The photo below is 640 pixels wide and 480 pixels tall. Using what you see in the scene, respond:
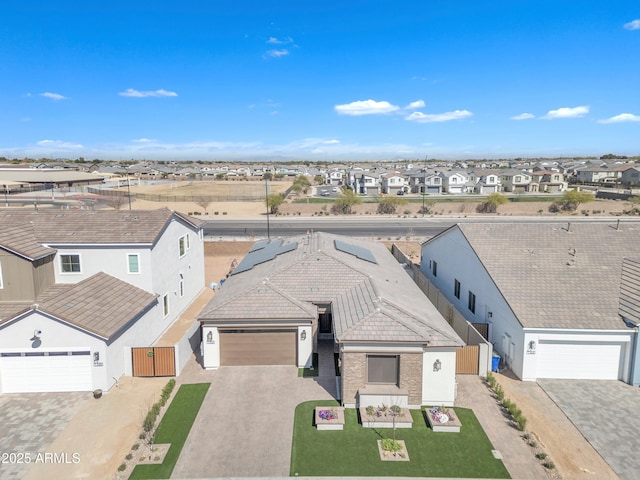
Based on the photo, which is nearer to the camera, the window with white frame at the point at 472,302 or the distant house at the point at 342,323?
the distant house at the point at 342,323

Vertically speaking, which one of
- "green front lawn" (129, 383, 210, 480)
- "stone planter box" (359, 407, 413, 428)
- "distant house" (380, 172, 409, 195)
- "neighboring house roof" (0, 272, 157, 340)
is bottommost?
"green front lawn" (129, 383, 210, 480)

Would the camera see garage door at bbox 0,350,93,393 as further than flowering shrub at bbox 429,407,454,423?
Yes

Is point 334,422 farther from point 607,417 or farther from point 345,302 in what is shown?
point 607,417

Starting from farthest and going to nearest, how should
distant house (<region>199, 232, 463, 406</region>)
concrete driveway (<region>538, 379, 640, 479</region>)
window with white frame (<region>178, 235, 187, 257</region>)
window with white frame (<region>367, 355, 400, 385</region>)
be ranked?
window with white frame (<region>178, 235, 187, 257</region>) → window with white frame (<region>367, 355, 400, 385</region>) → distant house (<region>199, 232, 463, 406</region>) → concrete driveway (<region>538, 379, 640, 479</region>)

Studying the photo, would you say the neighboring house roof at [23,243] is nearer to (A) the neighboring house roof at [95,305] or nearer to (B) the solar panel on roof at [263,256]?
(A) the neighboring house roof at [95,305]

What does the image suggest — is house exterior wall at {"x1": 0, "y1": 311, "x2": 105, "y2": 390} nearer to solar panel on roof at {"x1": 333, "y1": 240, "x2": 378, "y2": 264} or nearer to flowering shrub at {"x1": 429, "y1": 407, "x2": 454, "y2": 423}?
flowering shrub at {"x1": 429, "y1": 407, "x2": 454, "y2": 423}

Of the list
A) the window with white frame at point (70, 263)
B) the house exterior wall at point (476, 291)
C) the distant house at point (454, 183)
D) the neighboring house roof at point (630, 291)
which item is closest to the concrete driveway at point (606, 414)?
the house exterior wall at point (476, 291)

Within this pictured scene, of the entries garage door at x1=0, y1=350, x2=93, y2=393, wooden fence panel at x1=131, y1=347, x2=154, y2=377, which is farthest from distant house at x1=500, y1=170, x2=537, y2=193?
garage door at x1=0, y1=350, x2=93, y2=393

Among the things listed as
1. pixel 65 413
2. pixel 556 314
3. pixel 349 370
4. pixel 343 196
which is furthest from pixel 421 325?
pixel 343 196
